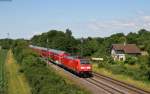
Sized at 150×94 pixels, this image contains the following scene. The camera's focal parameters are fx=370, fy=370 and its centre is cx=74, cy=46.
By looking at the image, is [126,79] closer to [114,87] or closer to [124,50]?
[114,87]

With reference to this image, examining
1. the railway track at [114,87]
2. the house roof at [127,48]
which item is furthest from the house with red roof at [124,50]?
the railway track at [114,87]

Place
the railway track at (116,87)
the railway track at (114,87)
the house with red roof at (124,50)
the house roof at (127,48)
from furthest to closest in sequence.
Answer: the house roof at (127,48), the house with red roof at (124,50), the railway track at (114,87), the railway track at (116,87)

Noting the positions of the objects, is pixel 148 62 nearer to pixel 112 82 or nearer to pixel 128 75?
pixel 128 75

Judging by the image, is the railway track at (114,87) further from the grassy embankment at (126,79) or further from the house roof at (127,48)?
the house roof at (127,48)

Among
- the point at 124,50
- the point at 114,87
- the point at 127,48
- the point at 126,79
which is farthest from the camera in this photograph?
the point at 127,48

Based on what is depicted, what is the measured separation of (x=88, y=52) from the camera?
4031 inches

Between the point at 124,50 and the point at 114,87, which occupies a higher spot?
the point at 124,50

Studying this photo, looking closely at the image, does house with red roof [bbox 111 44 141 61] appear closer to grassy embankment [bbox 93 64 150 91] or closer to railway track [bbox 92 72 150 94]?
grassy embankment [bbox 93 64 150 91]

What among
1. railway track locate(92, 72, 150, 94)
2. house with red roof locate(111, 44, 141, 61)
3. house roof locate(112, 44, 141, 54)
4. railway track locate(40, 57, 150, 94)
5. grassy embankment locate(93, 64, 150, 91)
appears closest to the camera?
railway track locate(92, 72, 150, 94)

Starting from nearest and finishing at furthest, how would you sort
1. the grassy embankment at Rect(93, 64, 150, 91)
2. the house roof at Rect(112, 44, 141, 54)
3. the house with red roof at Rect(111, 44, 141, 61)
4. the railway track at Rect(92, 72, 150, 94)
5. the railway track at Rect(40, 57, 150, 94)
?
1. the railway track at Rect(92, 72, 150, 94)
2. the railway track at Rect(40, 57, 150, 94)
3. the grassy embankment at Rect(93, 64, 150, 91)
4. the house with red roof at Rect(111, 44, 141, 61)
5. the house roof at Rect(112, 44, 141, 54)

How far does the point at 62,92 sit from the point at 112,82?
2006 cm

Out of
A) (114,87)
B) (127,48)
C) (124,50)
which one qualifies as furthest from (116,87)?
(127,48)

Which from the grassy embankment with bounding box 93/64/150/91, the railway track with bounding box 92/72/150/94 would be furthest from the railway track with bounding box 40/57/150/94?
the grassy embankment with bounding box 93/64/150/91

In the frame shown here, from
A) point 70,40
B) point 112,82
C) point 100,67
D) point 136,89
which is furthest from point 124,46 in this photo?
point 136,89
